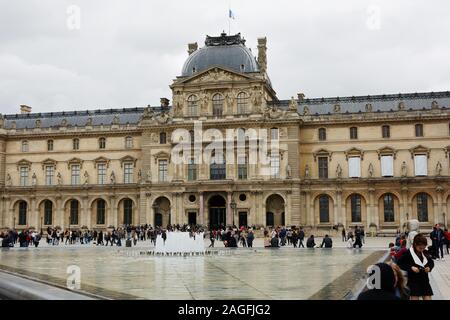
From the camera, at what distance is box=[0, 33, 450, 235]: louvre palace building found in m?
65.6

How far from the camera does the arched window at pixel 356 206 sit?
66.4 m

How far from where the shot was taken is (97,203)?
247 ft

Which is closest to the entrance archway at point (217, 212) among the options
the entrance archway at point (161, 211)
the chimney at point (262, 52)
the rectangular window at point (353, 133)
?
the entrance archway at point (161, 211)

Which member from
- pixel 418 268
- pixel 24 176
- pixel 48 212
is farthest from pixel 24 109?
pixel 418 268

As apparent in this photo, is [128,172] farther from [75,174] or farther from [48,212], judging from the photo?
[48,212]

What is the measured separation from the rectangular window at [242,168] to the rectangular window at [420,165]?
18707mm

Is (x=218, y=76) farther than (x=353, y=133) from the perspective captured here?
Yes

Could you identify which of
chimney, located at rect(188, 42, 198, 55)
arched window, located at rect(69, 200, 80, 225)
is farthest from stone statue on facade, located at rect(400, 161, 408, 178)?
arched window, located at rect(69, 200, 80, 225)

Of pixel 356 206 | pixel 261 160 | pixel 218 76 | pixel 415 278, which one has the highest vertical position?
pixel 218 76

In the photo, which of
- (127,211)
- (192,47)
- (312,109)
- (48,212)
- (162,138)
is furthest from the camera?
(192,47)

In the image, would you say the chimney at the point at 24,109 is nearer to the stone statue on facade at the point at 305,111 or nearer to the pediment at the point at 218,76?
the pediment at the point at 218,76

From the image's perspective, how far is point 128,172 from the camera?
74.4 metres

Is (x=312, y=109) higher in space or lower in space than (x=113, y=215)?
higher

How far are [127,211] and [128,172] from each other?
4.84 m
